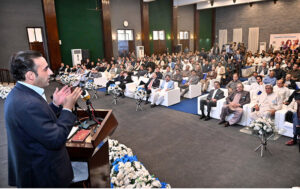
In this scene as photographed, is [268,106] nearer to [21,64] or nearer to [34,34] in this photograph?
[21,64]

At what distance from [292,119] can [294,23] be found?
1620cm

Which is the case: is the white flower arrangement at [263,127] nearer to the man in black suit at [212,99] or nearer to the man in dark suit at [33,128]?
the man in black suit at [212,99]

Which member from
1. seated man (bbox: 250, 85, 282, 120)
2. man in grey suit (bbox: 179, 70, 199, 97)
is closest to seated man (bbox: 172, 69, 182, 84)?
man in grey suit (bbox: 179, 70, 199, 97)

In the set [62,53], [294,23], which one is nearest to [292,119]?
[62,53]

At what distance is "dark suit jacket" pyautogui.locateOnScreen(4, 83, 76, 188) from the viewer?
1269 millimetres

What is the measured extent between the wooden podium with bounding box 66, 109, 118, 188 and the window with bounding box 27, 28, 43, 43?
41.5 feet

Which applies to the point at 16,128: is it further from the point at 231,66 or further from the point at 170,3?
the point at 170,3

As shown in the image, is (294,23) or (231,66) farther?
(294,23)

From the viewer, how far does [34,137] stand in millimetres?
1276

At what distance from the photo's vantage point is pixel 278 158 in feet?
12.6

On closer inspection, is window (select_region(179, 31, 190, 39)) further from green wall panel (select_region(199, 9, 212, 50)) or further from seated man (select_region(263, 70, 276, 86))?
seated man (select_region(263, 70, 276, 86))

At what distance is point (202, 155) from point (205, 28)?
2055cm


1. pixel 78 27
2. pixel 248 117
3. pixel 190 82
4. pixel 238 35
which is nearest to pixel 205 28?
pixel 238 35

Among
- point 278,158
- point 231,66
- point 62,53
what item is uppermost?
point 62,53
